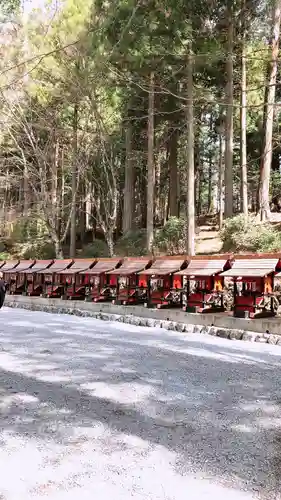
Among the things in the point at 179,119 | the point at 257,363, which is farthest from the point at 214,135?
the point at 257,363

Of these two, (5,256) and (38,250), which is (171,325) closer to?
(38,250)

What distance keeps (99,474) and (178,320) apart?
5.73 meters

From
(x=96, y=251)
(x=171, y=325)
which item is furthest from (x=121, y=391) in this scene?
(x=96, y=251)

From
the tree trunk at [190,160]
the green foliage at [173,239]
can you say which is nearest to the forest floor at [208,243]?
the green foliage at [173,239]

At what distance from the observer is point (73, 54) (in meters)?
16.1

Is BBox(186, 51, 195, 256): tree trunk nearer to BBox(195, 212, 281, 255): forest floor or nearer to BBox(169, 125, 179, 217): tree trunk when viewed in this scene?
BBox(195, 212, 281, 255): forest floor

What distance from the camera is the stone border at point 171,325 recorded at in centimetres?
603

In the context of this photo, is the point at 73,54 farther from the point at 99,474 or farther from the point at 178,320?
the point at 99,474

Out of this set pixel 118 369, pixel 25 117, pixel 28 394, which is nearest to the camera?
pixel 28 394

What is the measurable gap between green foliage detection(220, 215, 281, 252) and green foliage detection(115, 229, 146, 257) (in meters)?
3.83

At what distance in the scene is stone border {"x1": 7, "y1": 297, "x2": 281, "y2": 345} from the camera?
6027mm

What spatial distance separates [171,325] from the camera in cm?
746

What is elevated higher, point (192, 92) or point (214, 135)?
point (214, 135)

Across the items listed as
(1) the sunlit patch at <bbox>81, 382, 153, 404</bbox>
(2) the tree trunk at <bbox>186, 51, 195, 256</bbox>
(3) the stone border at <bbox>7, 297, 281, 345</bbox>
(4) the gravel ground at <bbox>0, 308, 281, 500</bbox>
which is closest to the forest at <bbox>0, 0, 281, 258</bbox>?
(2) the tree trunk at <bbox>186, 51, 195, 256</bbox>
